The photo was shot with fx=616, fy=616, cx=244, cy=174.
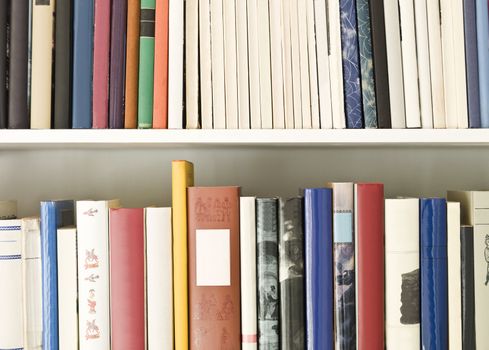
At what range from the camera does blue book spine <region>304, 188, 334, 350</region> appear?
2.71ft

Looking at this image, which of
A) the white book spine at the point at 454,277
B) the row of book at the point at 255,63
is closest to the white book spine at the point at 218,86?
the row of book at the point at 255,63

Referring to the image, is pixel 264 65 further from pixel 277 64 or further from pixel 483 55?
pixel 483 55

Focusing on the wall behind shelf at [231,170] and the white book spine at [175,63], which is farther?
the wall behind shelf at [231,170]

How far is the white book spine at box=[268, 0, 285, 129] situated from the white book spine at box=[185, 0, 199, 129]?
0.34 feet

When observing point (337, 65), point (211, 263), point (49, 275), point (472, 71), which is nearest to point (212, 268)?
point (211, 263)

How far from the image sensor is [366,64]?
845 millimetres

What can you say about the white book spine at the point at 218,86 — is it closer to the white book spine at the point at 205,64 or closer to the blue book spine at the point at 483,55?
the white book spine at the point at 205,64

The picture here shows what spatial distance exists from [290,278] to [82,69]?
40 centimetres

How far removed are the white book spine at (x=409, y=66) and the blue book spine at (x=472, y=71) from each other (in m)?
0.07

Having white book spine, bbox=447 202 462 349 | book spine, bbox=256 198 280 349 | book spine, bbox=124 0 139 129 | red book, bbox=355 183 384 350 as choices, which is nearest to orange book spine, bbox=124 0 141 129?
book spine, bbox=124 0 139 129

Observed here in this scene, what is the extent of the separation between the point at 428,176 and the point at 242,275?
404 millimetres

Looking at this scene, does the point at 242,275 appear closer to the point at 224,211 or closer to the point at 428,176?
the point at 224,211

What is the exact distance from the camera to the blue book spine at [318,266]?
32.5 inches

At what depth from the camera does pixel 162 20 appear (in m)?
0.84
